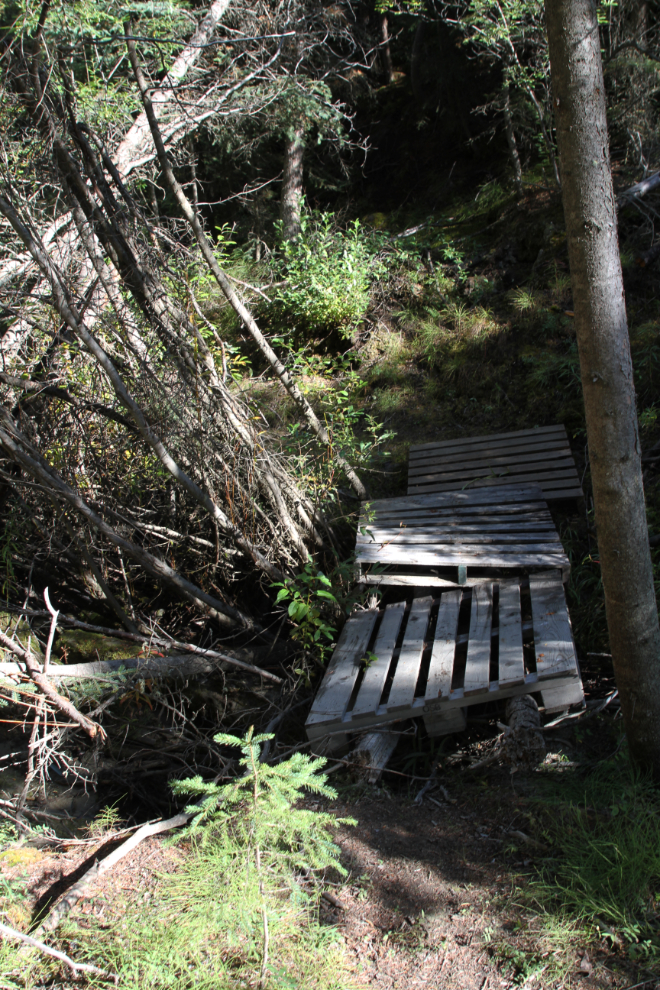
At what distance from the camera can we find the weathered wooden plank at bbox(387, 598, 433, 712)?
327cm

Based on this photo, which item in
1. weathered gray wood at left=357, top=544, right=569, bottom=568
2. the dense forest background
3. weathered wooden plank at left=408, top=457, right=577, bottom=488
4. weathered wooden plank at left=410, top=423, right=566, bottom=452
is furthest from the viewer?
weathered wooden plank at left=410, top=423, right=566, bottom=452

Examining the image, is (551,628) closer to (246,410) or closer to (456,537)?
(456,537)

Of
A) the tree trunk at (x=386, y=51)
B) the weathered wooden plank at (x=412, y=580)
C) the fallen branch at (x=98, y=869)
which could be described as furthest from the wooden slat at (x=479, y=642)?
the tree trunk at (x=386, y=51)

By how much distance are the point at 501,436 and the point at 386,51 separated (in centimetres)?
921

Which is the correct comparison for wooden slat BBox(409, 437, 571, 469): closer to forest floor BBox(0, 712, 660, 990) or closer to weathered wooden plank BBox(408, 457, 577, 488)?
weathered wooden plank BBox(408, 457, 577, 488)

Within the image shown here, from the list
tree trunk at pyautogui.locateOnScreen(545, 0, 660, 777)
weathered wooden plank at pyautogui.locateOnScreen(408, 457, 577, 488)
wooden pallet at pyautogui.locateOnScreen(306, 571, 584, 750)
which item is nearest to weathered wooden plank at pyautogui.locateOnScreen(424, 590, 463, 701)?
wooden pallet at pyautogui.locateOnScreen(306, 571, 584, 750)

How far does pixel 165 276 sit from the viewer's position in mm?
4031

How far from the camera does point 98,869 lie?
2531mm

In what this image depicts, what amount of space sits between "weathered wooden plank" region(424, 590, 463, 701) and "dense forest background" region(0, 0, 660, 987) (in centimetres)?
50

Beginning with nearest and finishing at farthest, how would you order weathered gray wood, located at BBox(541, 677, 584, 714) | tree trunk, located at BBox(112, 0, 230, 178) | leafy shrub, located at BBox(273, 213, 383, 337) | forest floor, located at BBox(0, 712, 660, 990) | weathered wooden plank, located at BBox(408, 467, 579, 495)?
forest floor, located at BBox(0, 712, 660, 990), weathered gray wood, located at BBox(541, 677, 584, 714), weathered wooden plank, located at BBox(408, 467, 579, 495), tree trunk, located at BBox(112, 0, 230, 178), leafy shrub, located at BBox(273, 213, 383, 337)

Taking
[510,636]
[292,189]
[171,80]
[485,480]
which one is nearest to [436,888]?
[510,636]

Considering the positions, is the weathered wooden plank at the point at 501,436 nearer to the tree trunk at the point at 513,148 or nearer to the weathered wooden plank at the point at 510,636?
the weathered wooden plank at the point at 510,636

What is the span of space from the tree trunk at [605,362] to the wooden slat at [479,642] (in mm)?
784

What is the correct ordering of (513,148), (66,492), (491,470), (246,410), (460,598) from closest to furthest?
(66,492)
(246,410)
(460,598)
(491,470)
(513,148)
